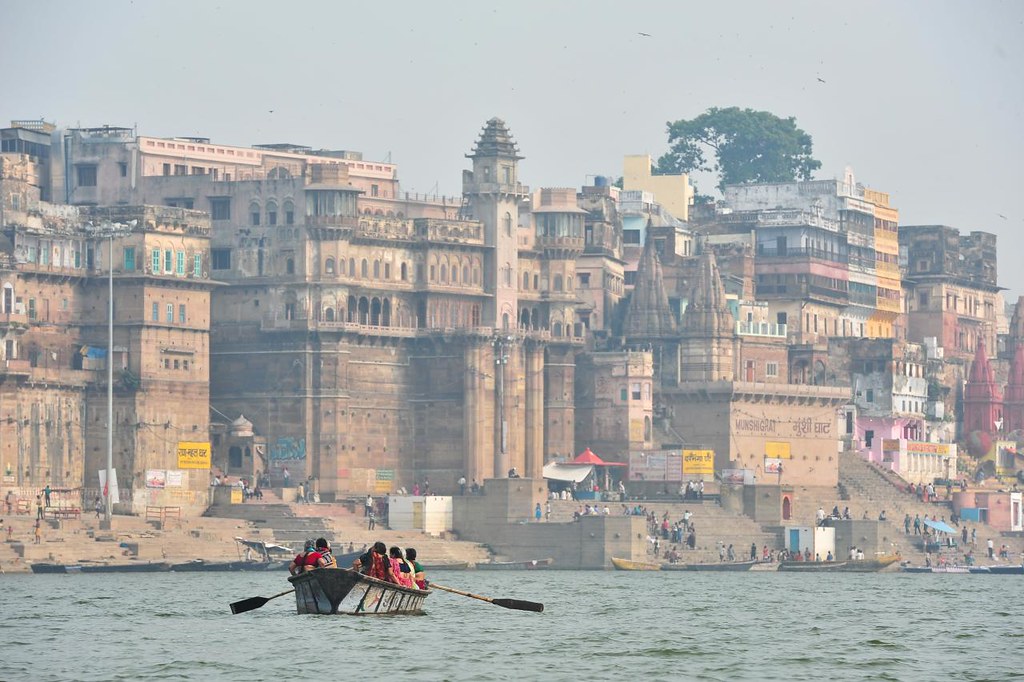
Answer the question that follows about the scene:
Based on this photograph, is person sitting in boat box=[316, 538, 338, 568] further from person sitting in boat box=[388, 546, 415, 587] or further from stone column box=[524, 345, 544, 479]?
stone column box=[524, 345, 544, 479]

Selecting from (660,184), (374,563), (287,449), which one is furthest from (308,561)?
(660,184)

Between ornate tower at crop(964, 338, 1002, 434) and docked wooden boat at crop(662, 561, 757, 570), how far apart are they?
135 feet

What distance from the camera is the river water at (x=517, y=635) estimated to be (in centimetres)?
7700

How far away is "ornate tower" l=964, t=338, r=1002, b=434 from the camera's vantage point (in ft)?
573

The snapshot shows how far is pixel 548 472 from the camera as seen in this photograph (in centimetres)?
14462

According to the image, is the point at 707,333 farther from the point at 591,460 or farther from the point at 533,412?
the point at 533,412

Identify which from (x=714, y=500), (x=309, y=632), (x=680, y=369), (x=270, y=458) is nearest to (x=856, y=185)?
(x=680, y=369)

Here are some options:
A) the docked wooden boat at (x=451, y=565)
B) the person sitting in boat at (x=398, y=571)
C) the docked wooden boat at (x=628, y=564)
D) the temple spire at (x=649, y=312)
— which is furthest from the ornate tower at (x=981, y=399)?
the person sitting in boat at (x=398, y=571)

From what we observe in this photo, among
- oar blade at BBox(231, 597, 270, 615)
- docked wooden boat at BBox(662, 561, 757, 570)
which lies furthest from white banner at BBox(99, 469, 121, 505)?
oar blade at BBox(231, 597, 270, 615)

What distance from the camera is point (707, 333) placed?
501 ft

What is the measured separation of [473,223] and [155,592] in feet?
135

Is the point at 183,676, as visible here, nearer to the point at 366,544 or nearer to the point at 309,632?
the point at 309,632

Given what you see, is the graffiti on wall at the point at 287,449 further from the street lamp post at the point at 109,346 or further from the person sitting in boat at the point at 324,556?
the person sitting in boat at the point at 324,556

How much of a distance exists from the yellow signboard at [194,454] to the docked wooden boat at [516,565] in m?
12.1
